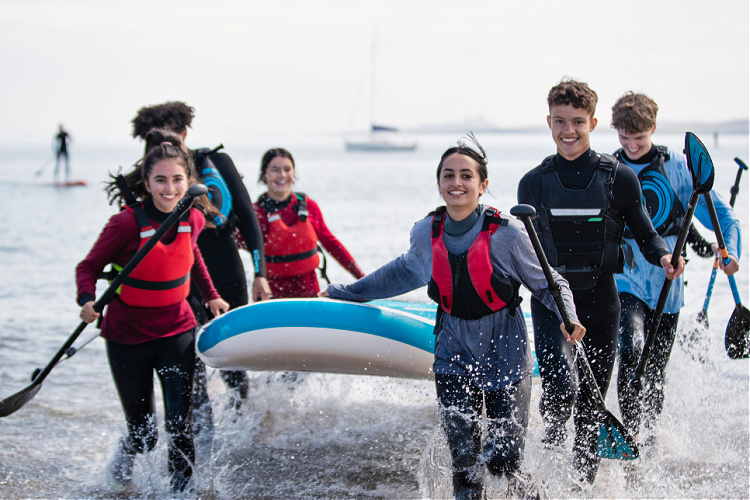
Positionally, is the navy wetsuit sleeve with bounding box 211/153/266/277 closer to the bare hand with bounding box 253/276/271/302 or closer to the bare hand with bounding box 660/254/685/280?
the bare hand with bounding box 253/276/271/302

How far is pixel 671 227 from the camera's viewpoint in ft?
10.7

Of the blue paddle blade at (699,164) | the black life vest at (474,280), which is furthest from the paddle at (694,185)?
the black life vest at (474,280)

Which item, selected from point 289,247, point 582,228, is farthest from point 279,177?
point 582,228

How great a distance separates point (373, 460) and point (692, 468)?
1.49m

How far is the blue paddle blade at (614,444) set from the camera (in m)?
2.86

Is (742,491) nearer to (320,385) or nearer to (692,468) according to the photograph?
(692,468)

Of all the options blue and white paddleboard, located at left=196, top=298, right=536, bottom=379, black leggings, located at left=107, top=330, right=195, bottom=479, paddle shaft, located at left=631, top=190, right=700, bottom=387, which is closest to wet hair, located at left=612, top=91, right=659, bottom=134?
paddle shaft, located at left=631, top=190, right=700, bottom=387

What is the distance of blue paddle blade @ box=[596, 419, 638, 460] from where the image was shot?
9.39ft

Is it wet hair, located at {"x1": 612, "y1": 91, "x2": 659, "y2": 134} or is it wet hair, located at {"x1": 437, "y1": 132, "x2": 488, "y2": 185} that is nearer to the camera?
wet hair, located at {"x1": 437, "y1": 132, "x2": 488, "y2": 185}

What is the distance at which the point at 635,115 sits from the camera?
10.3 ft

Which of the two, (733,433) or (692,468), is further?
(733,433)

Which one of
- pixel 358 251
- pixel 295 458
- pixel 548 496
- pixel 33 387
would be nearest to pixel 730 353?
pixel 548 496

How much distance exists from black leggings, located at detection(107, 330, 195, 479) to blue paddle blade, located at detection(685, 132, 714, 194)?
2.14m

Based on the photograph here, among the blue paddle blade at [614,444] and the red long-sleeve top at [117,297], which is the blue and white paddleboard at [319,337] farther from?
the blue paddle blade at [614,444]
